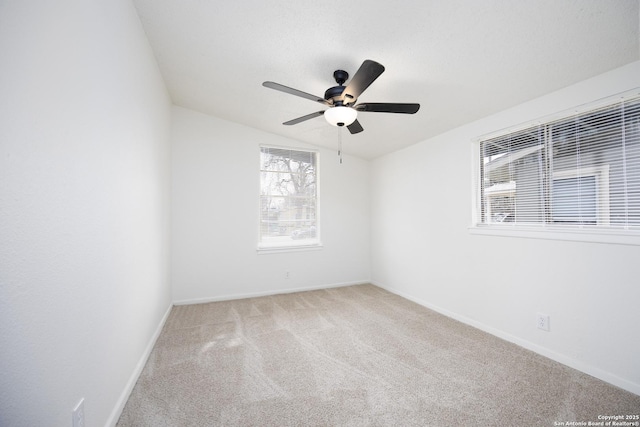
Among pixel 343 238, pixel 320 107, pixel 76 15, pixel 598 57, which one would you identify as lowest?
pixel 343 238

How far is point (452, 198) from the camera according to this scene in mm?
3213

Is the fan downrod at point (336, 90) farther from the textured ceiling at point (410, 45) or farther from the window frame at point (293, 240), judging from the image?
the window frame at point (293, 240)

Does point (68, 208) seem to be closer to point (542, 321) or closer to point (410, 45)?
point (410, 45)

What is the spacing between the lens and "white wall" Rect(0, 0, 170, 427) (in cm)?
85

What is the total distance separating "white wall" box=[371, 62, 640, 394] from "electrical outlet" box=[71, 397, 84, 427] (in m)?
3.33

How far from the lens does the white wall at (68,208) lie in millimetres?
855

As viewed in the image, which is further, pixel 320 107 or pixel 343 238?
pixel 343 238

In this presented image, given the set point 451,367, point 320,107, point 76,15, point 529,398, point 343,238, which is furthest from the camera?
point 343,238

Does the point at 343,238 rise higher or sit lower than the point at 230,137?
lower

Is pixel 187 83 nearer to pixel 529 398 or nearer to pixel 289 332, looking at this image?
pixel 289 332

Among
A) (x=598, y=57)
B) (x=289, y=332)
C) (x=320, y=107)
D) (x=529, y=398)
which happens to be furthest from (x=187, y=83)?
(x=529, y=398)

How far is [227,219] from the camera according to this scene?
395 centimetres

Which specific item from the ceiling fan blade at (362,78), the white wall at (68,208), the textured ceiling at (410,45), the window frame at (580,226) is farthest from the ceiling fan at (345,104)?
the window frame at (580,226)

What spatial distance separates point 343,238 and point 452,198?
79.7 inches
